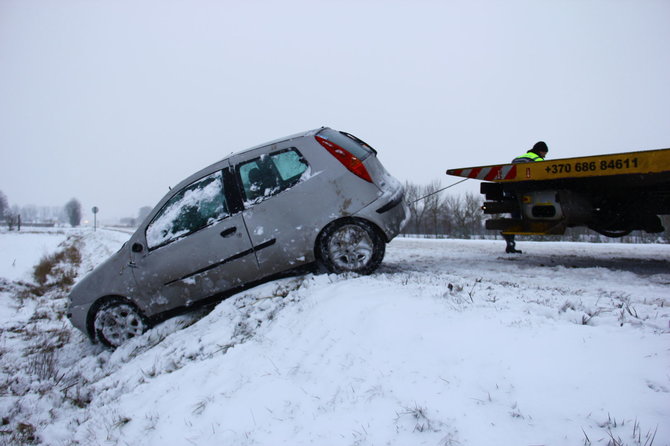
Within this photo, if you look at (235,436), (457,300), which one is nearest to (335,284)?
(457,300)

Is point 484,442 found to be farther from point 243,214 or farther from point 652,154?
point 652,154

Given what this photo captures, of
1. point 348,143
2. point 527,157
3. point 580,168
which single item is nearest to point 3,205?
point 348,143

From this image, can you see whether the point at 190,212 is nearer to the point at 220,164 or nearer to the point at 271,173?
the point at 220,164

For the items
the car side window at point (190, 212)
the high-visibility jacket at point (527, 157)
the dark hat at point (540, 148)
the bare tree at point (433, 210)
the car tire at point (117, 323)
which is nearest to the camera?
the car side window at point (190, 212)

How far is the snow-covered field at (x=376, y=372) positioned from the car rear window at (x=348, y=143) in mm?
1498

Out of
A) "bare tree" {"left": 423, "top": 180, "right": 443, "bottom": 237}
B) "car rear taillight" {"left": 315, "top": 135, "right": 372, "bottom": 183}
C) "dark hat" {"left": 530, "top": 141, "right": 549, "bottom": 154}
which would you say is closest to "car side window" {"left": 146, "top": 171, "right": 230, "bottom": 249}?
"car rear taillight" {"left": 315, "top": 135, "right": 372, "bottom": 183}

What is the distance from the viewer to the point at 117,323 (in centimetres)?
418

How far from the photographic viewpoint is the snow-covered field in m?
1.62

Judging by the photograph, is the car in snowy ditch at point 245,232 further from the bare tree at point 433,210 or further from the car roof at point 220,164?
the bare tree at point 433,210

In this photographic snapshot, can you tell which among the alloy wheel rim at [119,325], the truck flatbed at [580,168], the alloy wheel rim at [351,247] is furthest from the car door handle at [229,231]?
the truck flatbed at [580,168]

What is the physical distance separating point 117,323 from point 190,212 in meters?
1.61

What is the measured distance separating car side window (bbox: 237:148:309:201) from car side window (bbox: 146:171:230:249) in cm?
32

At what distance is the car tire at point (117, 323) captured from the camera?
417cm

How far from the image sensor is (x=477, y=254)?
6.99 metres
